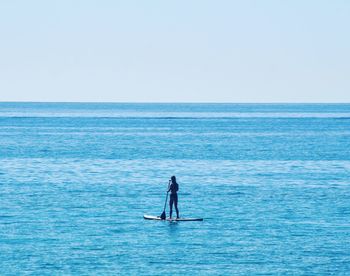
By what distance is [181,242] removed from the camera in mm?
34812

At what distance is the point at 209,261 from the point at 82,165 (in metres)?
44.2

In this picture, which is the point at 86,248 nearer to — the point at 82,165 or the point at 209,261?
the point at 209,261

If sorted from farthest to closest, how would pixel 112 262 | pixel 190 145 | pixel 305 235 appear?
pixel 190 145 < pixel 305 235 < pixel 112 262

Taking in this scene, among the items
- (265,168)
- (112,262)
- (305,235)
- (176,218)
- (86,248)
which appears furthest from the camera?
(265,168)

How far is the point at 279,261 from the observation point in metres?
31.5

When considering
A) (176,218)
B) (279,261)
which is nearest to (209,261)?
(279,261)

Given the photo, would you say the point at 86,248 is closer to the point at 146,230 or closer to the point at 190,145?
the point at 146,230

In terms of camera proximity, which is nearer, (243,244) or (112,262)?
(112,262)

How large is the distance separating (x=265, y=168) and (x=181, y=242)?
37329 millimetres

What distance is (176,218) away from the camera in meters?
40.6

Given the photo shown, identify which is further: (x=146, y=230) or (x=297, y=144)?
(x=297, y=144)

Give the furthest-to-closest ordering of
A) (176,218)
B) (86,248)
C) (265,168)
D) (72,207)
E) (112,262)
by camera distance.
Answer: (265,168) < (72,207) < (176,218) < (86,248) < (112,262)

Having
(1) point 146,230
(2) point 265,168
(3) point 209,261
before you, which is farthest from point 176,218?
(2) point 265,168

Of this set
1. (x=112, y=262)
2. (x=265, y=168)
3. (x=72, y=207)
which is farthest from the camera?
(x=265, y=168)
